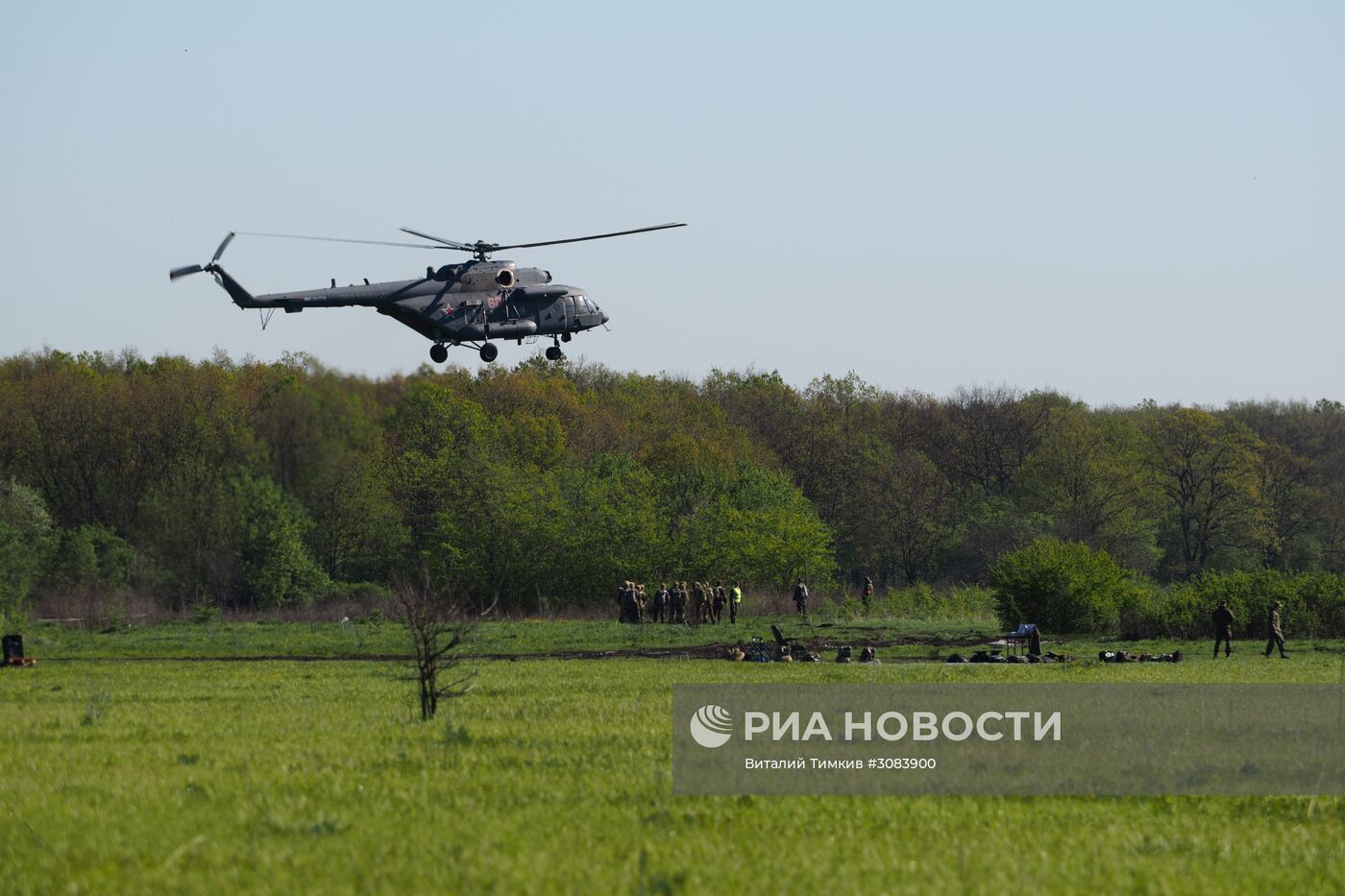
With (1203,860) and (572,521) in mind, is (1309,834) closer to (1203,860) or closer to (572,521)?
(1203,860)

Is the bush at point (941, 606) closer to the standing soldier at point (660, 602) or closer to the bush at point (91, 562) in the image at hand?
the standing soldier at point (660, 602)

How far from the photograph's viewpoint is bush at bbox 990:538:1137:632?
44844 mm

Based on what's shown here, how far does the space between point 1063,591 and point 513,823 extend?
3486 centimetres

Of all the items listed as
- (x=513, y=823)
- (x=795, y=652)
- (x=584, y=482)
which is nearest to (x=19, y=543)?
(x=584, y=482)

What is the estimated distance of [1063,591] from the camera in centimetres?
4509

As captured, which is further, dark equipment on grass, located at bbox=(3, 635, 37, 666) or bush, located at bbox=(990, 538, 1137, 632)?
bush, located at bbox=(990, 538, 1137, 632)

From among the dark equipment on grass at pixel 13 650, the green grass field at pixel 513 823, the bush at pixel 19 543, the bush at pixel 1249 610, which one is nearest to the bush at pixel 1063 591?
the bush at pixel 1249 610

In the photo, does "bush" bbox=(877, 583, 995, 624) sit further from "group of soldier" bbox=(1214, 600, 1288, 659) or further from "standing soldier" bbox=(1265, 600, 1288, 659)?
"standing soldier" bbox=(1265, 600, 1288, 659)

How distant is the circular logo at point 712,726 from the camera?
17094 mm

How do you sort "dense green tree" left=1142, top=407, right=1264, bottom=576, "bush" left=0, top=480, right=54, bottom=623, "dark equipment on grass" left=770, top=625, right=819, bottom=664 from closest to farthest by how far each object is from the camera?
"dark equipment on grass" left=770, top=625, right=819, bottom=664 < "bush" left=0, top=480, right=54, bottom=623 < "dense green tree" left=1142, top=407, right=1264, bottom=576

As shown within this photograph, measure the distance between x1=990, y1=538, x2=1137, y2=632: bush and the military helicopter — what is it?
46.2ft

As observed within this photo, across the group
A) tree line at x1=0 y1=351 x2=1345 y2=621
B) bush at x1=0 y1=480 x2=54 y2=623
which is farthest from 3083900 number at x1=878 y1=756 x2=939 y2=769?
bush at x1=0 y1=480 x2=54 y2=623

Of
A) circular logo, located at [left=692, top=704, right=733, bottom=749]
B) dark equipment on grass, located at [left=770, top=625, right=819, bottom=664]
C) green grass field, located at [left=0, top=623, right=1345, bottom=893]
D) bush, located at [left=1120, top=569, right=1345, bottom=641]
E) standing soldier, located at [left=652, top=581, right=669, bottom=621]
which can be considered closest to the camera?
green grass field, located at [left=0, top=623, right=1345, bottom=893]

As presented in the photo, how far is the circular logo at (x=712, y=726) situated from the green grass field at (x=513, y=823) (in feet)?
1.49
